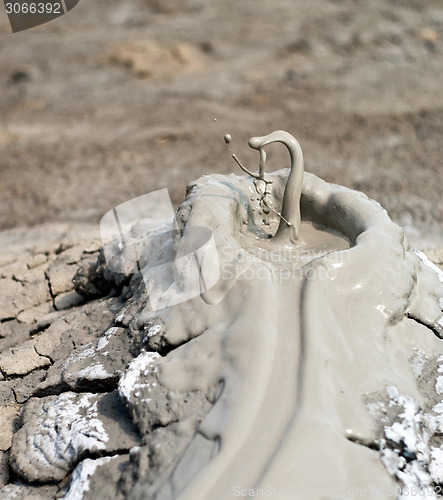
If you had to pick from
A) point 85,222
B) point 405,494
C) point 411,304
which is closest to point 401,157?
point 85,222

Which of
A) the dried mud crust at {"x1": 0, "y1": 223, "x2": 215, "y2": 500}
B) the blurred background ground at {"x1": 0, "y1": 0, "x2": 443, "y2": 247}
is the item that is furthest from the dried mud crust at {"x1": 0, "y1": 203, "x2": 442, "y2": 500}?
the blurred background ground at {"x1": 0, "y1": 0, "x2": 443, "y2": 247}

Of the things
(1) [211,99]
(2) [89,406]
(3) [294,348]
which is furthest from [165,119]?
(3) [294,348]

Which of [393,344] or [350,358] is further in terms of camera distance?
[393,344]

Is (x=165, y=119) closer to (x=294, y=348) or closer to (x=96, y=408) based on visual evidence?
(x=96, y=408)

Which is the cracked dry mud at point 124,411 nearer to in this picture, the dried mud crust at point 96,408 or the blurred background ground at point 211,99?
the dried mud crust at point 96,408

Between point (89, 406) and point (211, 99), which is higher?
point (89, 406)

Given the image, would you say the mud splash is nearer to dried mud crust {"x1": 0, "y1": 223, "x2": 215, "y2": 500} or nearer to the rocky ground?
dried mud crust {"x1": 0, "y1": 223, "x2": 215, "y2": 500}

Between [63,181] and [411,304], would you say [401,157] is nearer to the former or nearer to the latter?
[63,181]
